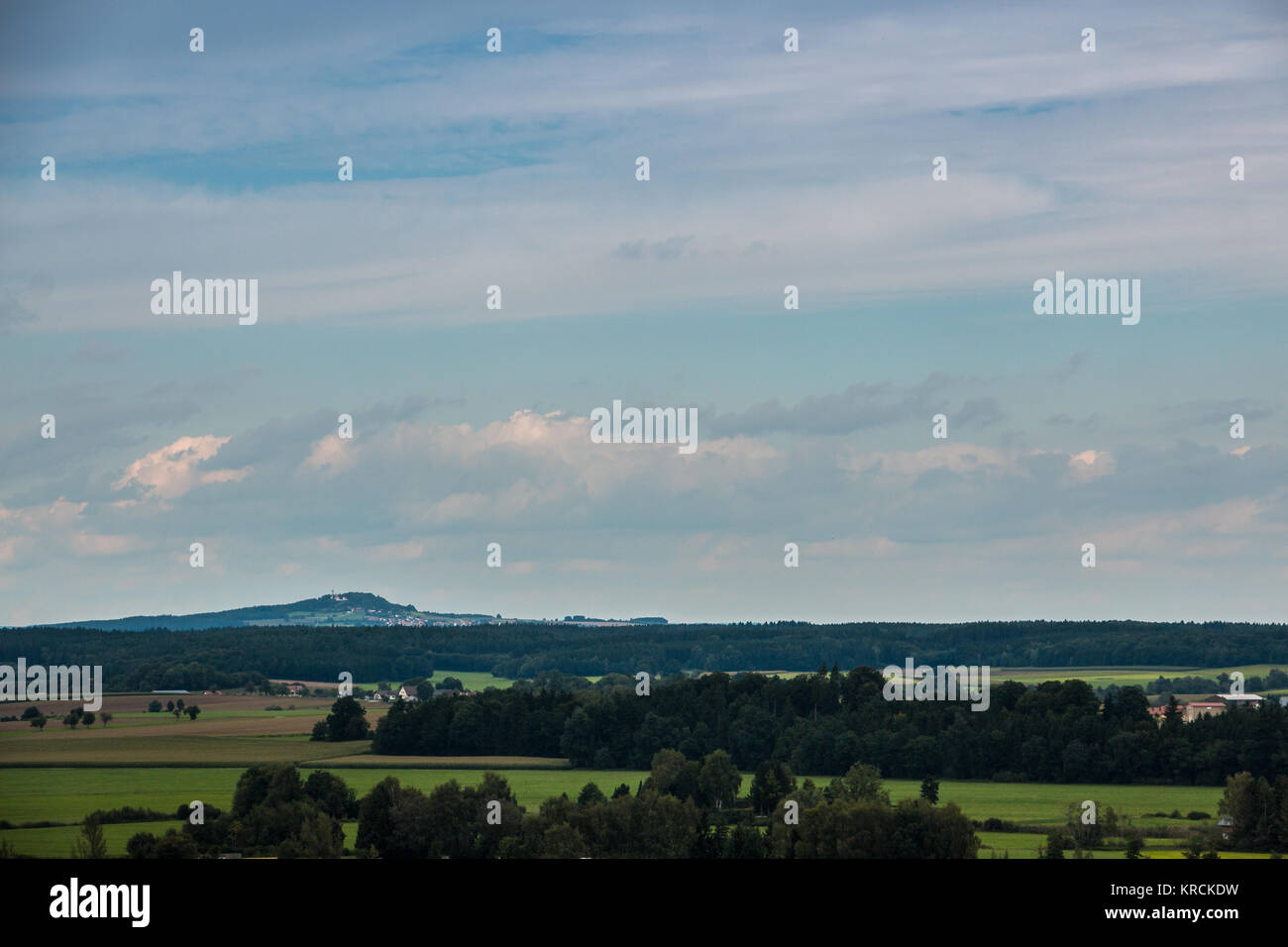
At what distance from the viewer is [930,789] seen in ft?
238

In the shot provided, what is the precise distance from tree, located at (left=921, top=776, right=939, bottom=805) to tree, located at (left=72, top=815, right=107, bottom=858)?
1491 inches

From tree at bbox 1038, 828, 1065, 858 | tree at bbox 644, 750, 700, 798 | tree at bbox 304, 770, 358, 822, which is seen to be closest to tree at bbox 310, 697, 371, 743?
tree at bbox 644, 750, 700, 798

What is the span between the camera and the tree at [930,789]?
69.9 m

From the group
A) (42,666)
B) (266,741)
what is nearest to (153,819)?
(266,741)

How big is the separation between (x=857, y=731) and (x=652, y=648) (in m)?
72.2

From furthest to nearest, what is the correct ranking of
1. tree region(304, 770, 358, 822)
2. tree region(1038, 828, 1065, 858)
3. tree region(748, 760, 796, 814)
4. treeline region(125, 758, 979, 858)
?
tree region(748, 760, 796, 814) < tree region(304, 770, 358, 822) < treeline region(125, 758, 979, 858) < tree region(1038, 828, 1065, 858)

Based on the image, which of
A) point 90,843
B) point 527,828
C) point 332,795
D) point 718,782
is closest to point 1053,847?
point 718,782

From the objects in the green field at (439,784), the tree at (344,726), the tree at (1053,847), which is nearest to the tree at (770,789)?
the green field at (439,784)

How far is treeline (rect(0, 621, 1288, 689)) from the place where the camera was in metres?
137

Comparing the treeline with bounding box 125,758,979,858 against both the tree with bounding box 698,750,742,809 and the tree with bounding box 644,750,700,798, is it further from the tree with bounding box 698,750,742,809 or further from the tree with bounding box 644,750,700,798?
the tree with bounding box 644,750,700,798
